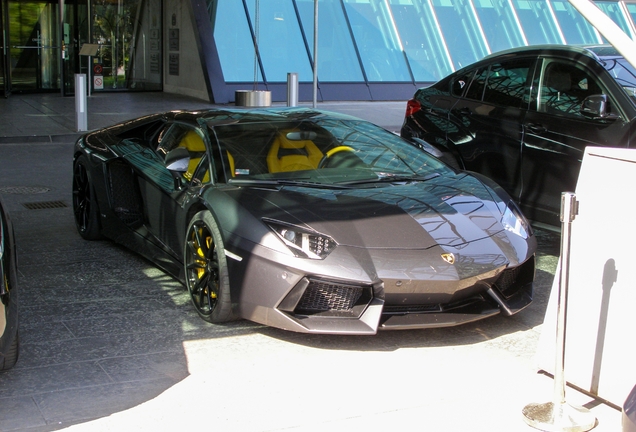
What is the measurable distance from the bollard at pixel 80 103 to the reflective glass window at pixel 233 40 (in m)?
6.22

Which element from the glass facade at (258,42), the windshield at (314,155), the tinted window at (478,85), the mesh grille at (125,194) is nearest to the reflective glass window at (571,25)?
the glass facade at (258,42)

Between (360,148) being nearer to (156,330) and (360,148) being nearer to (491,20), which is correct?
(156,330)

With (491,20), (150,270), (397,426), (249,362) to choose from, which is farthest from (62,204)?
(491,20)

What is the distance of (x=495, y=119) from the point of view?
783 centimetres

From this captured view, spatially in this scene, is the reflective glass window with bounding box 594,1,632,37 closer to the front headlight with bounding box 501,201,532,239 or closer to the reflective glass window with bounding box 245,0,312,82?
the reflective glass window with bounding box 245,0,312,82

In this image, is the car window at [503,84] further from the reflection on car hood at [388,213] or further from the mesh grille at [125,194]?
the mesh grille at [125,194]

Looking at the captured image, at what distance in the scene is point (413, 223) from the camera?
5.20 m

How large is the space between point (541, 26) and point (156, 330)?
901 inches

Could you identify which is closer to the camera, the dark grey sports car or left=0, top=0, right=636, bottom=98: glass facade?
A: the dark grey sports car

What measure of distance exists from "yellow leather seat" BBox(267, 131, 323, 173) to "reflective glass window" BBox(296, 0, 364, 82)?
51.9 feet

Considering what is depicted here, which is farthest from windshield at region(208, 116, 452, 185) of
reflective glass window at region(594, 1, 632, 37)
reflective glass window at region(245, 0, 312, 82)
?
reflective glass window at region(594, 1, 632, 37)

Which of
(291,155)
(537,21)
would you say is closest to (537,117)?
(291,155)

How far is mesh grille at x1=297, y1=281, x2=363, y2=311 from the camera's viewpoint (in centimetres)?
489

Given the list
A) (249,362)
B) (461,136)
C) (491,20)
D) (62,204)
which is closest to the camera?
(249,362)
